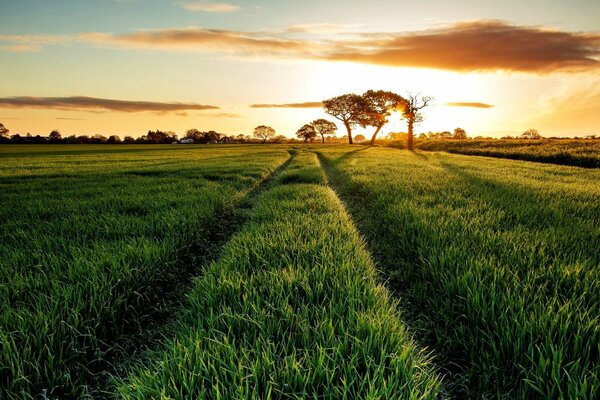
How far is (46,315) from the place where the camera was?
293 centimetres

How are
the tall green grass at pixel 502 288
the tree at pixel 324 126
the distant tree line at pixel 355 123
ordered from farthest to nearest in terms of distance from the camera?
the tree at pixel 324 126 → the distant tree line at pixel 355 123 → the tall green grass at pixel 502 288

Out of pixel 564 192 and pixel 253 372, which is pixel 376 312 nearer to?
pixel 253 372

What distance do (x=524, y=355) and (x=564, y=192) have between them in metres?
9.43

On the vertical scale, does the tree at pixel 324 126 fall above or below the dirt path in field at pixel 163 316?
above

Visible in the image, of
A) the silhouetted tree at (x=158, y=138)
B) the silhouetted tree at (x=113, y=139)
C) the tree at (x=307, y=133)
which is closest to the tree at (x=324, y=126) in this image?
the tree at (x=307, y=133)

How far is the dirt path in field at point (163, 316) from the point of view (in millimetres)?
2898

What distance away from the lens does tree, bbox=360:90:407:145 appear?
64.9 meters

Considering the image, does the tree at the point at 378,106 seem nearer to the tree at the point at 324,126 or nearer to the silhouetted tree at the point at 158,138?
the tree at the point at 324,126

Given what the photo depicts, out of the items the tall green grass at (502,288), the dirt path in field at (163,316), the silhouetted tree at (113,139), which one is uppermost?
the silhouetted tree at (113,139)

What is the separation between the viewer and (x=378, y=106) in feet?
218

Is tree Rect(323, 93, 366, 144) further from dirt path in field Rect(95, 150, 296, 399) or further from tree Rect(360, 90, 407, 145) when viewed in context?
dirt path in field Rect(95, 150, 296, 399)

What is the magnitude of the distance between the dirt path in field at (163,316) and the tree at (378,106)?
62.8m

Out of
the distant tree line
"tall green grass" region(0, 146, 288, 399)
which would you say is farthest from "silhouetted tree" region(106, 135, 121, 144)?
"tall green grass" region(0, 146, 288, 399)

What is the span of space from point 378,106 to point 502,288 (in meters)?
68.4
